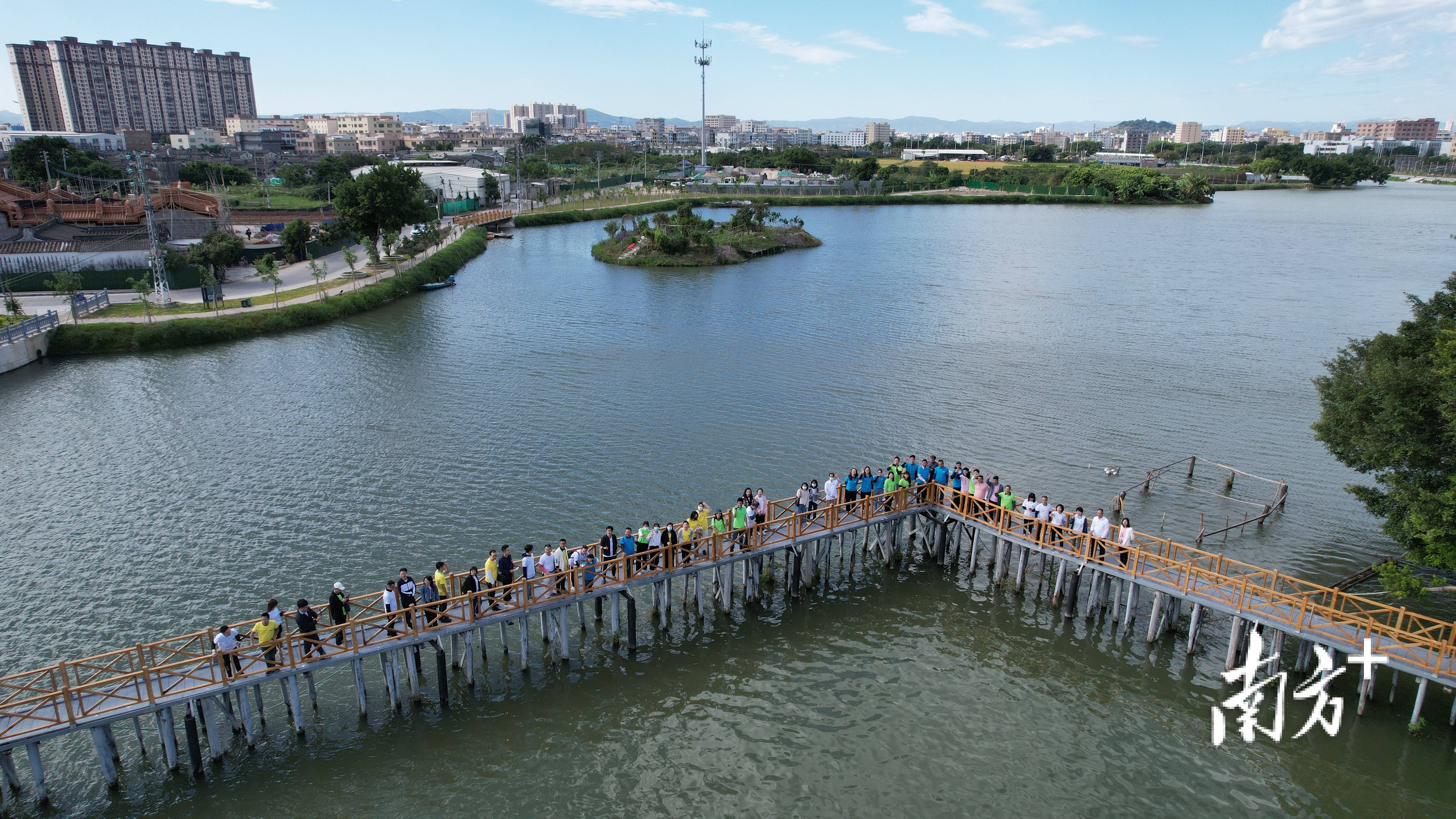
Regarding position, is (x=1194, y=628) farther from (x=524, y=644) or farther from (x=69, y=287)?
(x=69, y=287)

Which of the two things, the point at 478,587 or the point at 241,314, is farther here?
the point at 241,314

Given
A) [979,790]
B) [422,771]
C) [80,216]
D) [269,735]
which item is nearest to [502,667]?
[422,771]

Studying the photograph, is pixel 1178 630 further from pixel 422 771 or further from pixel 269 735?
pixel 269 735

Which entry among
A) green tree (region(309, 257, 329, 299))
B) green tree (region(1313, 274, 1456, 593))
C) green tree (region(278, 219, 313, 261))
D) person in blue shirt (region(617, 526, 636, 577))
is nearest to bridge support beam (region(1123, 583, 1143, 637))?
green tree (region(1313, 274, 1456, 593))

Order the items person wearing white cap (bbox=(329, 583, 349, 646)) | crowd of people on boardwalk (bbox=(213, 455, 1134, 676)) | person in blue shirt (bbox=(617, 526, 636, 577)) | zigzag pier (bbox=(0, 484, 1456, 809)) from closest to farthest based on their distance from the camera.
→ zigzag pier (bbox=(0, 484, 1456, 809)), crowd of people on boardwalk (bbox=(213, 455, 1134, 676)), person wearing white cap (bbox=(329, 583, 349, 646)), person in blue shirt (bbox=(617, 526, 636, 577))

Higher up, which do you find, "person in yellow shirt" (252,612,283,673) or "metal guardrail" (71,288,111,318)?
"metal guardrail" (71,288,111,318)

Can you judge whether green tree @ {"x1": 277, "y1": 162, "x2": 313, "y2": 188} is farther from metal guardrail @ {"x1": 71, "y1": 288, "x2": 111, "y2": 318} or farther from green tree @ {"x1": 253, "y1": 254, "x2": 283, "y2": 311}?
metal guardrail @ {"x1": 71, "y1": 288, "x2": 111, "y2": 318}
